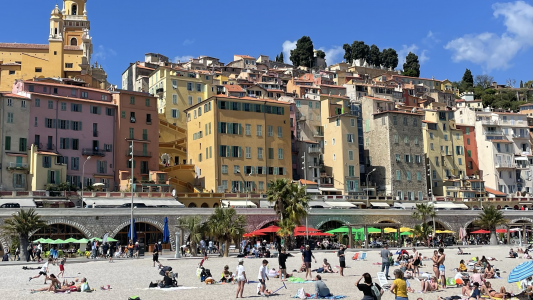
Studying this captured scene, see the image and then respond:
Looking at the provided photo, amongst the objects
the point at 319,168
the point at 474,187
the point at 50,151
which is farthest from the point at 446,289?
the point at 474,187

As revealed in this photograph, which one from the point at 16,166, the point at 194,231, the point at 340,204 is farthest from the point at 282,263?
the point at 340,204

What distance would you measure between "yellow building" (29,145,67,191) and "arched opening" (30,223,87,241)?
841cm

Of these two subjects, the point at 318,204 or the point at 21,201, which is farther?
the point at 318,204

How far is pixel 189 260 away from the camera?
Result: 138 feet

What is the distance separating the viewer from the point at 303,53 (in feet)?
514

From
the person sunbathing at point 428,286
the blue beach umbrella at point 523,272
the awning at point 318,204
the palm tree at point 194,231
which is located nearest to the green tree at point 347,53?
the awning at point 318,204

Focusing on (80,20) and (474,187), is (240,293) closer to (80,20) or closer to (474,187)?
(474,187)

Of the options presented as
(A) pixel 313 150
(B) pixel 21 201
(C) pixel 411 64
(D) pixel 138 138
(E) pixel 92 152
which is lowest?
(B) pixel 21 201

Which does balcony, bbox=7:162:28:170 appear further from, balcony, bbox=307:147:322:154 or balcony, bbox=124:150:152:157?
balcony, bbox=307:147:322:154

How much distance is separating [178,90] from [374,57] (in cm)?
8532

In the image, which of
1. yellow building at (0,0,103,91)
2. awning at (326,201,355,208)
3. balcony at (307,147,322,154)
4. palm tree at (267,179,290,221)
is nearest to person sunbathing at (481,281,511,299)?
palm tree at (267,179,290,221)

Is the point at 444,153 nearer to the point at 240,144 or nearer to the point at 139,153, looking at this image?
the point at 240,144

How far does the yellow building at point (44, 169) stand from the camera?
59.6 m

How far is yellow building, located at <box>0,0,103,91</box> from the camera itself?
86.3 m
